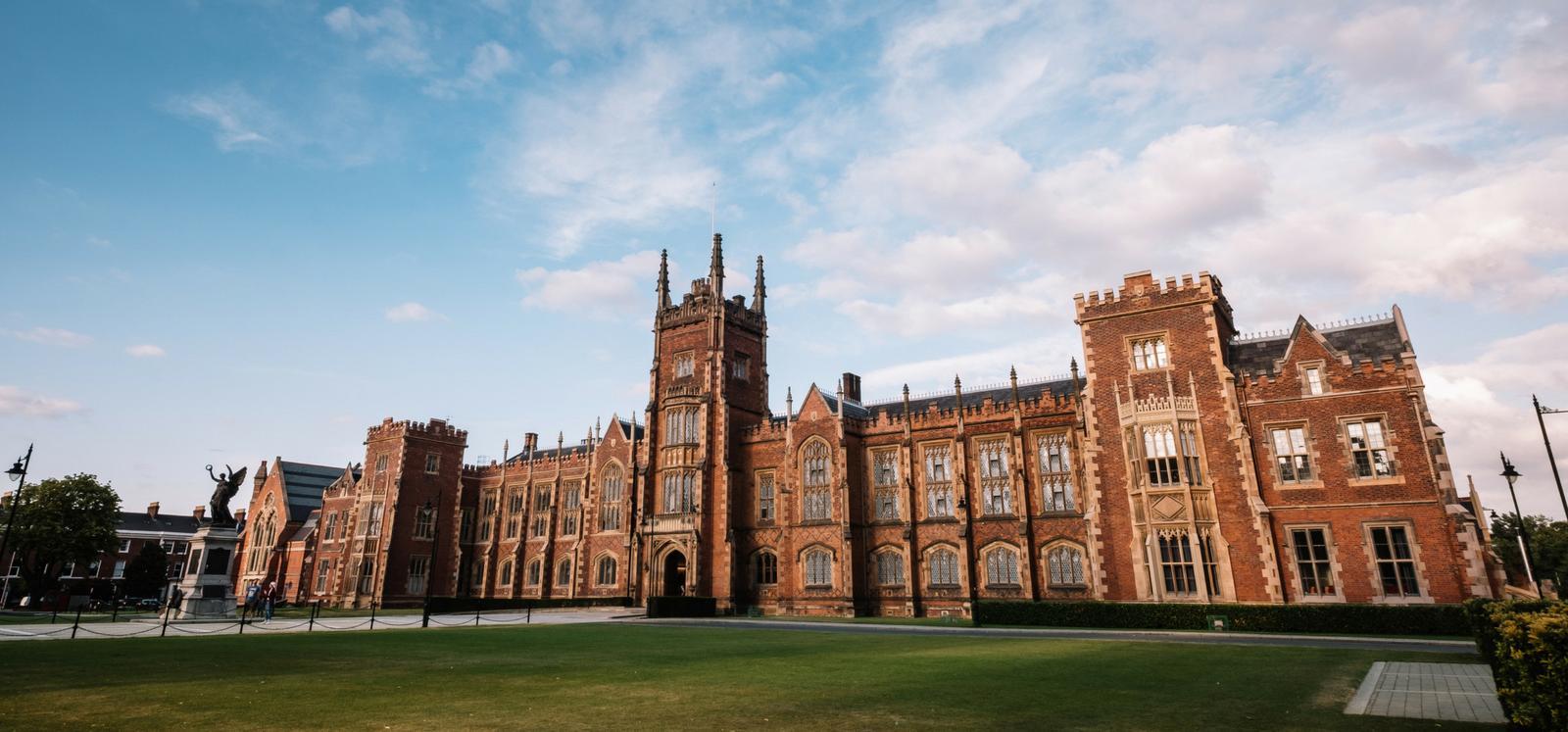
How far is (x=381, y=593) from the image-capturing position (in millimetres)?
56000

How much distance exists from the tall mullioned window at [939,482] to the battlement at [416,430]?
4051 cm

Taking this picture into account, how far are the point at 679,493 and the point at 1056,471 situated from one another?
871 inches

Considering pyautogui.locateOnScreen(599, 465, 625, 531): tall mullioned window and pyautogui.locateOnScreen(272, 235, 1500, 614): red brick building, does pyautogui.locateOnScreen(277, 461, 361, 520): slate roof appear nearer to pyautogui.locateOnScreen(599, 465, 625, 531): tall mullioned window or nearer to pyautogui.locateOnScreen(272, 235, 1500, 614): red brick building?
pyautogui.locateOnScreen(272, 235, 1500, 614): red brick building

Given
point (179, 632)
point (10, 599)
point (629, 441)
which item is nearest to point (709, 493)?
point (629, 441)

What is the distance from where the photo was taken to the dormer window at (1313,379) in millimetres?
30453

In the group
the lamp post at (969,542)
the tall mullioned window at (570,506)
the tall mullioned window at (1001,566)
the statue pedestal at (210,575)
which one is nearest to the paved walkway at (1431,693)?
the tall mullioned window at (1001,566)

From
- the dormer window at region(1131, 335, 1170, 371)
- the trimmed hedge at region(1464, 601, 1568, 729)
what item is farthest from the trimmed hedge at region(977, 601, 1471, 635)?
the trimmed hedge at region(1464, 601, 1568, 729)

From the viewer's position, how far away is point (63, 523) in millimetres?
50969

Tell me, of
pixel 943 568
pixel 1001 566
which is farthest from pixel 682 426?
pixel 1001 566

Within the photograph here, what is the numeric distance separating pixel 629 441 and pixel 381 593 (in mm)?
21682

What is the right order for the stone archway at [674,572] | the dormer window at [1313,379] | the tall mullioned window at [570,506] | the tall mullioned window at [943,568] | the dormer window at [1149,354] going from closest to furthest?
1. the dormer window at [1313,379]
2. the dormer window at [1149,354]
3. the tall mullioned window at [943,568]
4. the stone archway at [674,572]
5. the tall mullioned window at [570,506]

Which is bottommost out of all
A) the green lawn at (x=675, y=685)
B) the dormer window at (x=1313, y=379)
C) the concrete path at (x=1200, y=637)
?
the concrete path at (x=1200, y=637)

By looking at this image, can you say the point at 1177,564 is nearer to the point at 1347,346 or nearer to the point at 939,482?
the point at 1347,346

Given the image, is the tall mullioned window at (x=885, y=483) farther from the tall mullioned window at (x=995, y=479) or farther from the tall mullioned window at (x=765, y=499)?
the tall mullioned window at (x=765, y=499)
